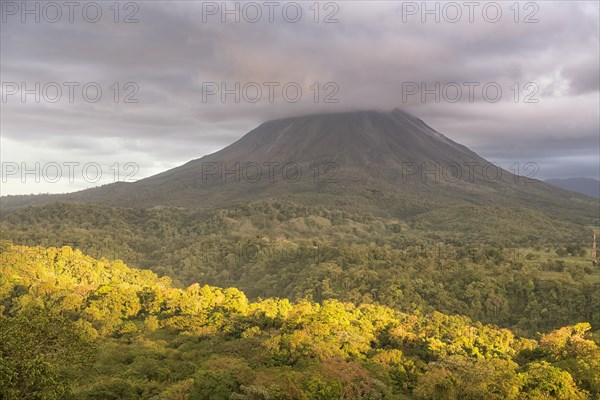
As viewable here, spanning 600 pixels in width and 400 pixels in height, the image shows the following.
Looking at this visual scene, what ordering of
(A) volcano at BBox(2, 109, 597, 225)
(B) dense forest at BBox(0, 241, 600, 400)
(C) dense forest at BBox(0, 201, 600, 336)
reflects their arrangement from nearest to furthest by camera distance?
1. (B) dense forest at BBox(0, 241, 600, 400)
2. (C) dense forest at BBox(0, 201, 600, 336)
3. (A) volcano at BBox(2, 109, 597, 225)

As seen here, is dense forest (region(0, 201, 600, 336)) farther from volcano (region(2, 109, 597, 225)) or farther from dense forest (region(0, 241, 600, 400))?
volcano (region(2, 109, 597, 225))

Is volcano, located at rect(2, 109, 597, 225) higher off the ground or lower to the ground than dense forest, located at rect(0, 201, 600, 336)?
higher

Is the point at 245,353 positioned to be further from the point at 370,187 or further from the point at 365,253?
the point at 370,187

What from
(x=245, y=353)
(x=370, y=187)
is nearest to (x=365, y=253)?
(x=245, y=353)

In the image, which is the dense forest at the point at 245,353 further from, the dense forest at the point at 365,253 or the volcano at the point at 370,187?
the volcano at the point at 370,187

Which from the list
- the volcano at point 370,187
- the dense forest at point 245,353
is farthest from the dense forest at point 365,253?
the volcano at point 370,187

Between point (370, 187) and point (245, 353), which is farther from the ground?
point (370, 187)

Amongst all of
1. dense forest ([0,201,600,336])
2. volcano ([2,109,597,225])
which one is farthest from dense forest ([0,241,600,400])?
volcano ([2,109,597,225])

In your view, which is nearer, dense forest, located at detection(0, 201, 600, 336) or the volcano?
dense forest, located at detection(0, 201, 600, 336)

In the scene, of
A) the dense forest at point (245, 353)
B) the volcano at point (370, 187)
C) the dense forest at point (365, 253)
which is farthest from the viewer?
the volcano at point (370, 187)

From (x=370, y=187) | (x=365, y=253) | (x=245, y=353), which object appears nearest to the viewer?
(x=245, y=353)
